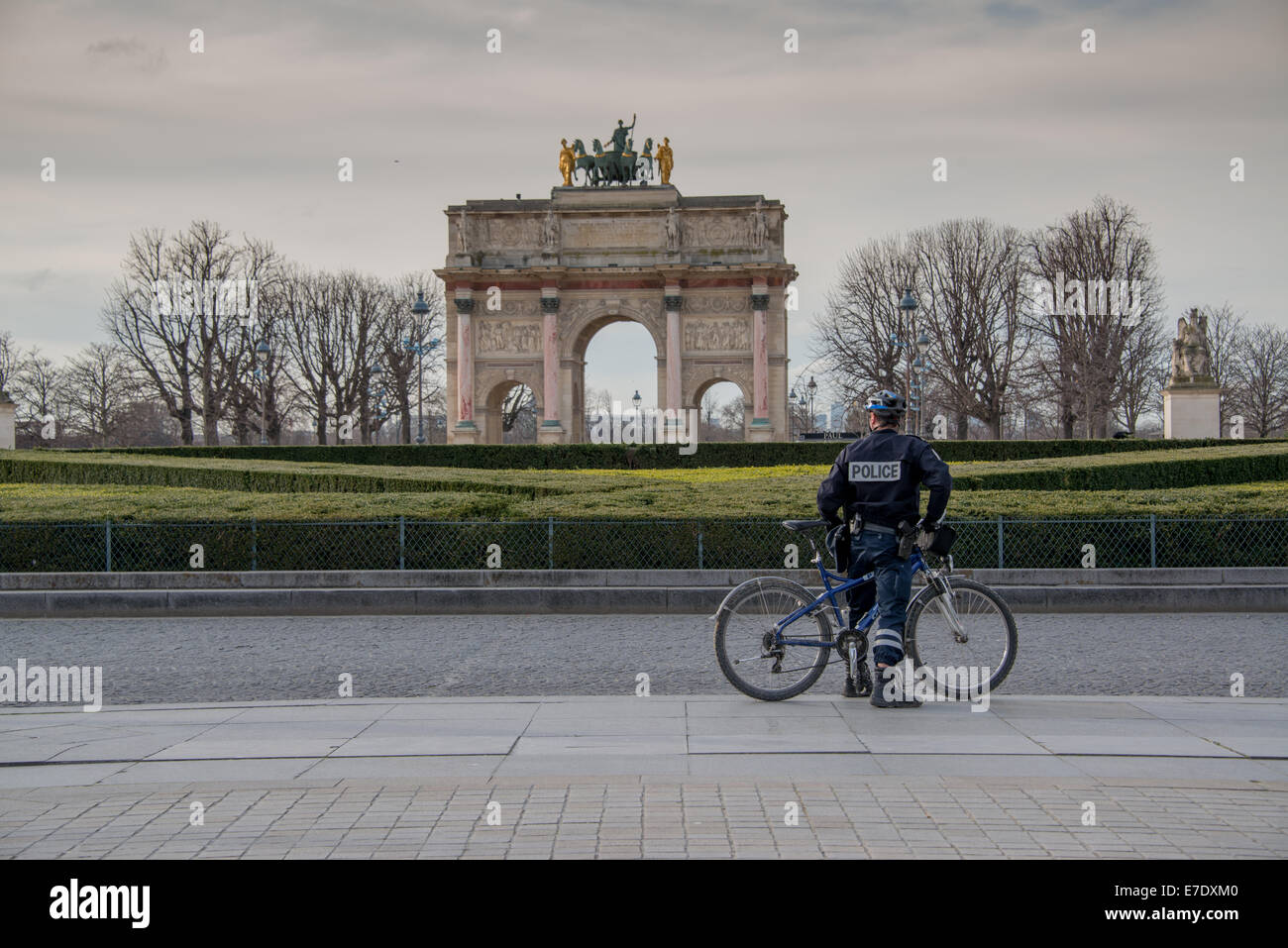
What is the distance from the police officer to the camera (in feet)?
27.1

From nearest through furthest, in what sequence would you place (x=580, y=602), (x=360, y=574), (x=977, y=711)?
(x=977, y=711), (x=580, y=602), (x=360, y=574)

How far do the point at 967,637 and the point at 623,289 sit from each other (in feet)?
188

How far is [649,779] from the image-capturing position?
6344mm

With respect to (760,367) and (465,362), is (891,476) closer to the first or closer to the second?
(760,367)

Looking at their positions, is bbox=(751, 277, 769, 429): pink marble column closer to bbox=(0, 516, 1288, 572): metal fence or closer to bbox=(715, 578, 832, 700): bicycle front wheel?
bbox=(0, 516, 1288, 572): metal fence

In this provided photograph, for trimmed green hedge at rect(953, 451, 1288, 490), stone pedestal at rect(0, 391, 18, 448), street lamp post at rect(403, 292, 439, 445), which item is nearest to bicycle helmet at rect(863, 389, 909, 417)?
trimmed green hedge at rect(953, 451, 1288, 490)

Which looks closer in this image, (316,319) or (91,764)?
(91,764)

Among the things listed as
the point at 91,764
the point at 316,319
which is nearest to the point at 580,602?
the point at 91,764

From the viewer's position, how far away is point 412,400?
96.2 metres

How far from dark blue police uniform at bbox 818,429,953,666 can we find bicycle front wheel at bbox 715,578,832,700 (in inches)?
19.3

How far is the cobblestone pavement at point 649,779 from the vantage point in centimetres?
527

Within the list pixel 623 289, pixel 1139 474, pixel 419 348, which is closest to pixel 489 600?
pixel 1139 474

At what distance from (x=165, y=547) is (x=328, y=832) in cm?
1198
